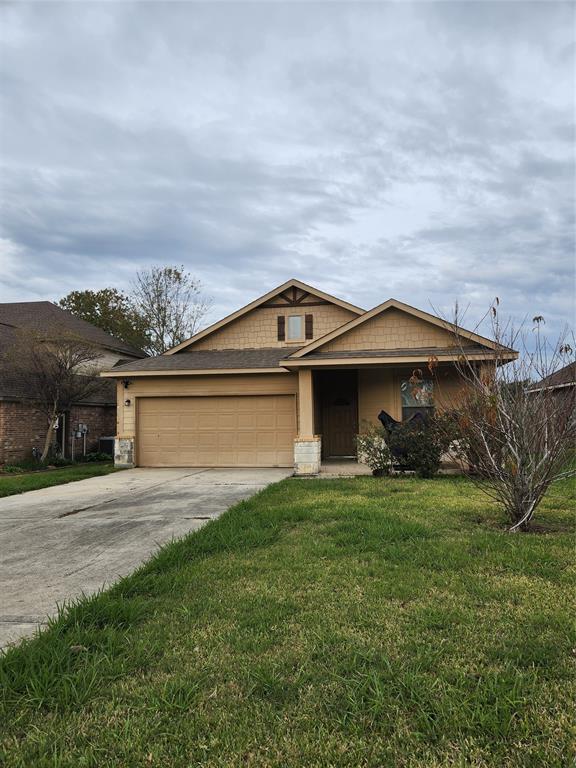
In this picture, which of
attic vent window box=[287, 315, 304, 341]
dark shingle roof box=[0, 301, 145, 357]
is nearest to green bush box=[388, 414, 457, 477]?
attic vent window box=[287, 315, 304, 341]

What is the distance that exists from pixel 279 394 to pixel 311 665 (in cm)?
1121

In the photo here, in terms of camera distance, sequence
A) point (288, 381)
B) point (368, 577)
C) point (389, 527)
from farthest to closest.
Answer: point (288, 381) < point (389, 527) < point (368, 577)

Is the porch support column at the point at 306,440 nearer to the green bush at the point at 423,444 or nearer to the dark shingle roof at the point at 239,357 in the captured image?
the dark shingle roof at the point at 239,357

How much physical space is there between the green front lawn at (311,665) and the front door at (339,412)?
1045cm

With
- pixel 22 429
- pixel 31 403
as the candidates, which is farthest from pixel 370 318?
pixel 22 429

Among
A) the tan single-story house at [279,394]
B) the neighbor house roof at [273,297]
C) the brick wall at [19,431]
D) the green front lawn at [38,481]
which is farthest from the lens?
the neighbor house roof at [273,297]

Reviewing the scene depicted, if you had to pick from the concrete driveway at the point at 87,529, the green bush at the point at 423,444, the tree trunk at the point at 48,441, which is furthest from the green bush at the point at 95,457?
the green bush at the point at 423,444

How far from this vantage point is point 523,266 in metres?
9.88

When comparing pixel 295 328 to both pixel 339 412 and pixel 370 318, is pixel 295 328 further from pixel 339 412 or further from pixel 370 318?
pixel 370 318

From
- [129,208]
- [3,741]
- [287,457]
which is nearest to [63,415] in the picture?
[129,208]

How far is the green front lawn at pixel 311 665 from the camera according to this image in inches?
83.2

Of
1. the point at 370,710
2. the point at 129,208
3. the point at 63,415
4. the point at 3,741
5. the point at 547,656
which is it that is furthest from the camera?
the point at 63,415

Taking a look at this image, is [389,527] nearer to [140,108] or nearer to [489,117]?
[489,117]

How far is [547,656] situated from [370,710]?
1.14 meters
